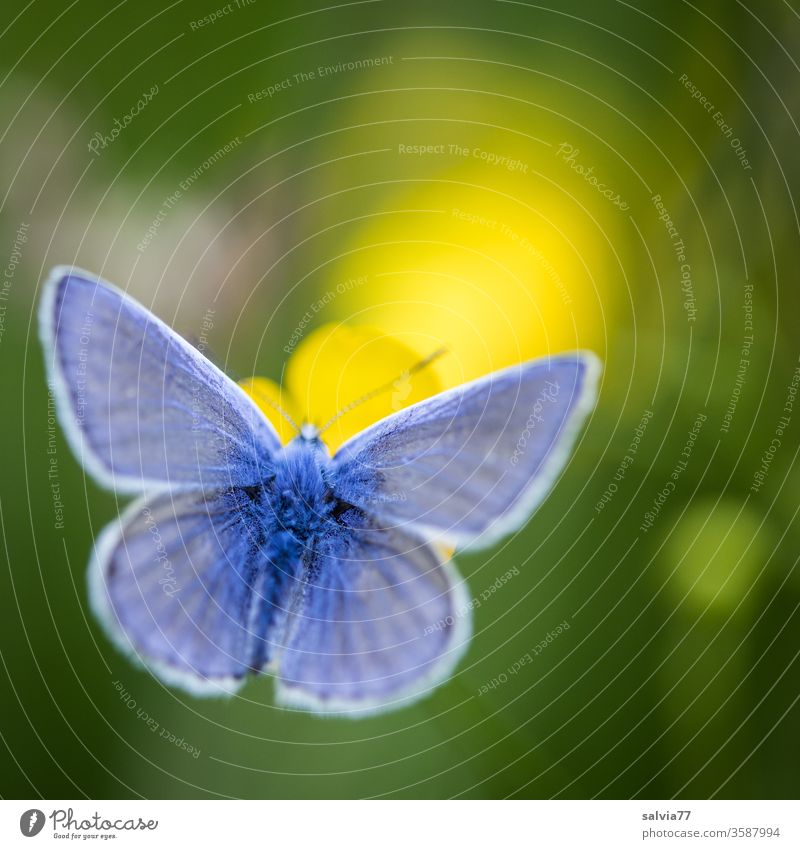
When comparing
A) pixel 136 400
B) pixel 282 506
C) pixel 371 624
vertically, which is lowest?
pixel 371 624

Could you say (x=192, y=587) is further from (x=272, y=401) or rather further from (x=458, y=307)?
(x=458, y=307)

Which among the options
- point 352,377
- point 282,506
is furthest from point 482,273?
point 282,506

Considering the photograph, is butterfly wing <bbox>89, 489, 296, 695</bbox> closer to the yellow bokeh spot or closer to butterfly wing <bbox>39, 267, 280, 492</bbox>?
butterfly wing <bbox>39, 267, 280, 492</bbox>

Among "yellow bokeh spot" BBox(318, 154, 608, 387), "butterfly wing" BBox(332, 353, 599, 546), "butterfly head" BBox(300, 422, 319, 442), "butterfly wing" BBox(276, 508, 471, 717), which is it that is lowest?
"butterfly wing" BBox(276, 508, 471, 717)

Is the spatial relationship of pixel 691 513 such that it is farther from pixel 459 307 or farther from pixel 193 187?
pixel 193 187

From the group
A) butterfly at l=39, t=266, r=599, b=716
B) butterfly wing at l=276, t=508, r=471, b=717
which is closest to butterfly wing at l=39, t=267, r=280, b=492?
butterfly at l=39, t=266, r=599, b=716

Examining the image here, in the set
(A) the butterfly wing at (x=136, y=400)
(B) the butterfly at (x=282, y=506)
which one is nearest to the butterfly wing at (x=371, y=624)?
(B) the butterfly at (x=282, y=506)

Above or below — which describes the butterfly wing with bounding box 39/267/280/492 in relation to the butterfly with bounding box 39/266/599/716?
above

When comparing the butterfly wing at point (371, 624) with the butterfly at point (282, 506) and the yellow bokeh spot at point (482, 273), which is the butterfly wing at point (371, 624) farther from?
the yellow bokeh spot at point (482, 273)
